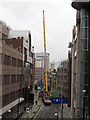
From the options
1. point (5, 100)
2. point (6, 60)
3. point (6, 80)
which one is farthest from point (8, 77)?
point (5, 100)

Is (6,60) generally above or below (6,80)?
above

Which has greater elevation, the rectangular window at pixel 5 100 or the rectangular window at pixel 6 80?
the rectangular window at pixel 6 80

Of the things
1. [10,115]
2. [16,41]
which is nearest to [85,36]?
[10,115]

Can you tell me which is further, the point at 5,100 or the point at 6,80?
the point at 6,80

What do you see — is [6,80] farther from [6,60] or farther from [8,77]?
[6,60]

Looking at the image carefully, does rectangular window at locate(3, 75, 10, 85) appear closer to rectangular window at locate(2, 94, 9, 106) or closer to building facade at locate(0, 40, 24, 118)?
building facade at locate(0, 40, 24, 118)

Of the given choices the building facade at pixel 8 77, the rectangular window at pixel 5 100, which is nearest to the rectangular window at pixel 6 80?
the building facade at pixel 8 77

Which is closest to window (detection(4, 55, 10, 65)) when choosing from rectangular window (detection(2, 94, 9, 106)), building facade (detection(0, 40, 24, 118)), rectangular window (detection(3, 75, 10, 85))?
building facade (detection(0, 40, 24, 118))

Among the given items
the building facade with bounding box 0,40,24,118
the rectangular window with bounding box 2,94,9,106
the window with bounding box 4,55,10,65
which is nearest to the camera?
the building facade with bounding box 0,40,24,118

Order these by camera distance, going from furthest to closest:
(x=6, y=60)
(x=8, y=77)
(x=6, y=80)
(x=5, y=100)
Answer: (x=8, y=77) → (x=6, y=80) → (x=6, y=60) → (x=5, y=100)

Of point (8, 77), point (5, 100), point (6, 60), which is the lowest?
point (5, 100)

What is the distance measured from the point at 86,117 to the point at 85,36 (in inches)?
391

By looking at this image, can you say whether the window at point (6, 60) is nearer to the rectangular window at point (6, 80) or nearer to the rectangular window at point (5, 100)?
the rectangular window at point (6, 80)

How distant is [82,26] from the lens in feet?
87.0
